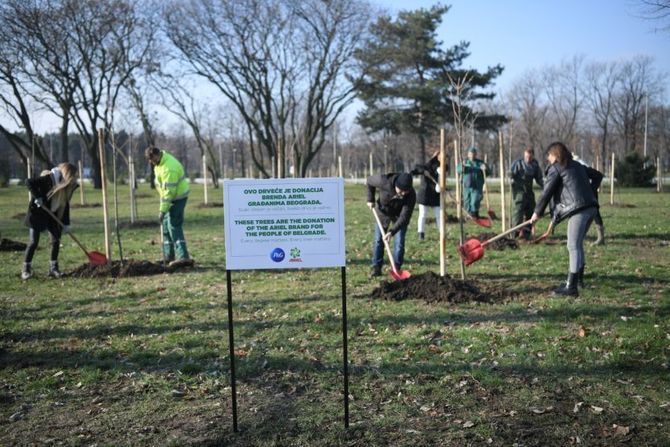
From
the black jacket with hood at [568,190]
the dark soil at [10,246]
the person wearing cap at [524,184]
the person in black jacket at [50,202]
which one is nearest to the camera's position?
the black jacket with hood at [568,190]

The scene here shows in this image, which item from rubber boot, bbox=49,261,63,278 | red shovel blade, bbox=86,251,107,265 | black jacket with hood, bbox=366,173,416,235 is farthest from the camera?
red shovel blade, bbox=86,251,107,265

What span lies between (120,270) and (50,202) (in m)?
1.52

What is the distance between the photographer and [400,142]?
5531cm

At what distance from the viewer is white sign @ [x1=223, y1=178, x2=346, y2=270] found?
12.8 ft

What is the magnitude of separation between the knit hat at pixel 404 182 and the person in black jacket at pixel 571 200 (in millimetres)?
1727

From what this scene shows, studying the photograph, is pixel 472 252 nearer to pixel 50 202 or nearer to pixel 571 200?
pixel 571 200

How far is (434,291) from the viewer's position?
7.33 m

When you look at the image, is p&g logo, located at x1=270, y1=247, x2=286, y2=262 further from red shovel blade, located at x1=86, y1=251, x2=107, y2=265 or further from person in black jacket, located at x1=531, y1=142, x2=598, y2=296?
red shovel blade, located at x1=86, y1=251, x2=107, y2=265

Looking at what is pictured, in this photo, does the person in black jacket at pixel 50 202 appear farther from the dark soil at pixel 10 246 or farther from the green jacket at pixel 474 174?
the green jacket at pixel 474 174

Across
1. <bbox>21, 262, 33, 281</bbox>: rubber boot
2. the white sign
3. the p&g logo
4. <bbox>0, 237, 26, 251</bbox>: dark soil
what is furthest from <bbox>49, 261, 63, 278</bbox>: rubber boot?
the p&g logo

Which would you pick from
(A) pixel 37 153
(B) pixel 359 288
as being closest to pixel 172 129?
(A) pixel 37 153

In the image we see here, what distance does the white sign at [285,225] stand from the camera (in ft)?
12.8

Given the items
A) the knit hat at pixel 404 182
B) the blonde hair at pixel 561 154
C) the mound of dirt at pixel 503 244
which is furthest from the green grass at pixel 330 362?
the mound of dirt at pixel 503 244

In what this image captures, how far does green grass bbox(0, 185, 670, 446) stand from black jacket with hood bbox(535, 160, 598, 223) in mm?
1124
